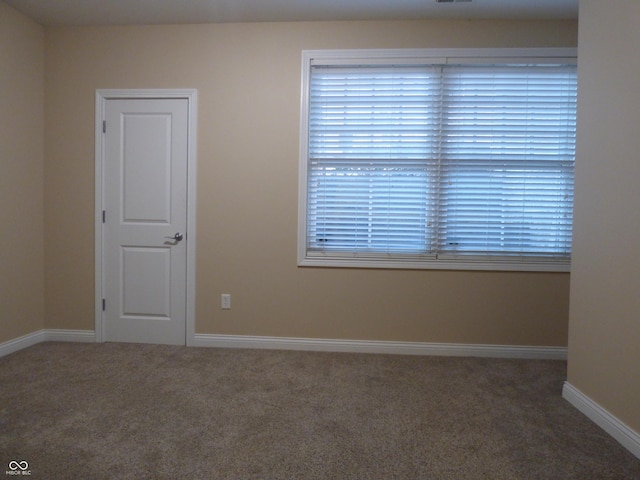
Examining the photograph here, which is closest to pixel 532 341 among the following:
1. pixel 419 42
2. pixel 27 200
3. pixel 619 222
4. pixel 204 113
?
pixel 619 222

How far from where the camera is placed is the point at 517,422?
83.6 inches

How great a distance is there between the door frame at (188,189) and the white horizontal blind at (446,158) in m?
1.02

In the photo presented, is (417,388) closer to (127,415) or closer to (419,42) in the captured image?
(127,415)

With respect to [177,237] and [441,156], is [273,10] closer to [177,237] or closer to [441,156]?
[441,156]

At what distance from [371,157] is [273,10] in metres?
1.41

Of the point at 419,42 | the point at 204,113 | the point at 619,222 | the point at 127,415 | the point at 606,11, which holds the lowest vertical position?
the point at 127,415

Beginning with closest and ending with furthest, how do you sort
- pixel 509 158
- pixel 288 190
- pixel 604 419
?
pixel 604 419, pixel 509 158, pixel 288 190

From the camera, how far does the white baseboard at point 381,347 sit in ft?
10.3

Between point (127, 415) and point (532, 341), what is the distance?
3.05 metres

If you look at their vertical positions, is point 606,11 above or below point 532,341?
above

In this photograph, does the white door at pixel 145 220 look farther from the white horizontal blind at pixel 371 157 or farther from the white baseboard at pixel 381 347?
the white horizontal blind at pixel 371 157

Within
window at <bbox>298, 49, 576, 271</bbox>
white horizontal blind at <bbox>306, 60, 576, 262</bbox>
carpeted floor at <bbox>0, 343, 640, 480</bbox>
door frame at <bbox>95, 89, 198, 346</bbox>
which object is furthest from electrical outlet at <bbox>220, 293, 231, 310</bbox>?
white horizontal blind at <bbox>306, 60, 576, 262</bbox>

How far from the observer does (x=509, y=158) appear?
3115 mm
